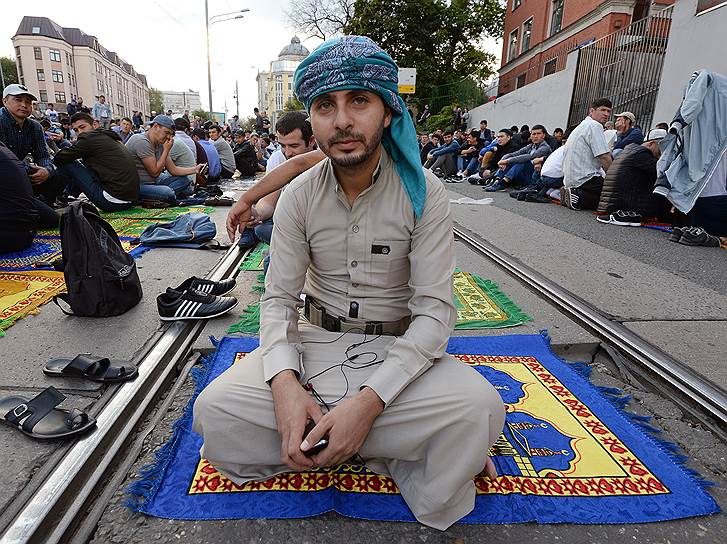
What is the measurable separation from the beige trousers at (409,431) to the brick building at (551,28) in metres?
19.9

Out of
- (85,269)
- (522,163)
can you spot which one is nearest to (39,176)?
(85,269)

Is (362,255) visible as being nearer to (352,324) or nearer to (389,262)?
(389,262)

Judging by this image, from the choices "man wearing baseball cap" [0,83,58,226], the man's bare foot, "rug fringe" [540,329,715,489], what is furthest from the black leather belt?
"man wearing baseball cap" [0,83,58,226]

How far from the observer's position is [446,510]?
151 cm

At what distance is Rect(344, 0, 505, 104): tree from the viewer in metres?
27.7

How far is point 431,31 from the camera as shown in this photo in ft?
93.2

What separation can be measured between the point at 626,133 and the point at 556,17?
670 inches

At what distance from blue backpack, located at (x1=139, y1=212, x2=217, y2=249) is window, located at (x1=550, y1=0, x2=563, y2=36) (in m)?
21.7

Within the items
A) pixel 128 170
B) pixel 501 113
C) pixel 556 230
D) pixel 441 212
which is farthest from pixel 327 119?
pixel 501 113

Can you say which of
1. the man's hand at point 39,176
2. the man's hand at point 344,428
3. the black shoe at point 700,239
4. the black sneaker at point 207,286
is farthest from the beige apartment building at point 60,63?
the man's hand at point 344,428

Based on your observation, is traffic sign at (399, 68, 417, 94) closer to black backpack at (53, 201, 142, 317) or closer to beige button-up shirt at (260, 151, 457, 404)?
black backpack at (53, 201, 142, 317)

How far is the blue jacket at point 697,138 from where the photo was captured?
594 cm

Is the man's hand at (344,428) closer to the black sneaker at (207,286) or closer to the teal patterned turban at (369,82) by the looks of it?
the teal patterned turban at (369,82)

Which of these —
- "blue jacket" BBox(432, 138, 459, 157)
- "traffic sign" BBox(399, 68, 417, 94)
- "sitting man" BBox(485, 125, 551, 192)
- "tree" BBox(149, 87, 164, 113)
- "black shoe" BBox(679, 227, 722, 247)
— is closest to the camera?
"black shoe" BBox(679, 227, 722, 247)
